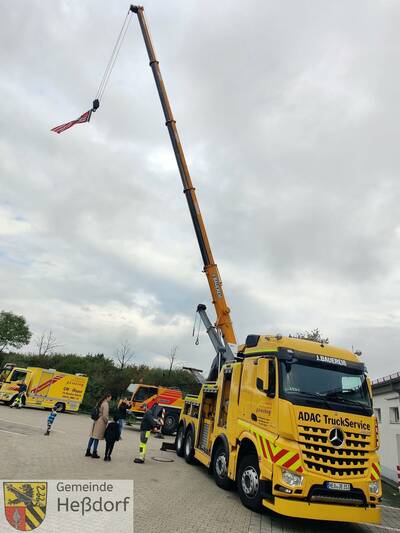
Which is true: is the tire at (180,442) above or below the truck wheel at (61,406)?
below

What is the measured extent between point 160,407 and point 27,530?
55.5ft

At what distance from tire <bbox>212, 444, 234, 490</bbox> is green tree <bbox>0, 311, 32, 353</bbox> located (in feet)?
200

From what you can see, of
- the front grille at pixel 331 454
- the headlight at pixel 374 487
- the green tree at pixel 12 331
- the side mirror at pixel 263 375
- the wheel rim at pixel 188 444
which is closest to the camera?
the front grille at pixel 331 454

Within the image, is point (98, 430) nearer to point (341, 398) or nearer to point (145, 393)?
point (341, 398)

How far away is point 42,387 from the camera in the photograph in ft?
80.8

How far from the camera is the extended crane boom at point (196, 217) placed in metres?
13.6

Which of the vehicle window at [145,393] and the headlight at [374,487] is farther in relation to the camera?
the vehicle window at [145,393]

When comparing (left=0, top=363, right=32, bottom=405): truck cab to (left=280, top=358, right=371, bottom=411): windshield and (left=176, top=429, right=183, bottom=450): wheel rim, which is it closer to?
(left=176, top=429, right=183, bottom=450): wheel rim

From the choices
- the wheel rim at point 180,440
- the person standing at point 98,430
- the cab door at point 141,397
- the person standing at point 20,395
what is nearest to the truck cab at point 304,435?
the person standing at point 98,430

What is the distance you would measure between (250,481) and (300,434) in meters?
1.50

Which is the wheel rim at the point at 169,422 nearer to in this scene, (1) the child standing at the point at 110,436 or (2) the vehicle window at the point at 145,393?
(2) the vehicle window at the point at 145,393

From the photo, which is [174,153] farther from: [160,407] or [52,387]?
[52,387]

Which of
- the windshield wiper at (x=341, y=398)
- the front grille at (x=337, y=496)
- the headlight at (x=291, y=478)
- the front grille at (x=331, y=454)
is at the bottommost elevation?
the front grille at (x=337, y=496)

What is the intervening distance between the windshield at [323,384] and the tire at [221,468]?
2541 millimetres
